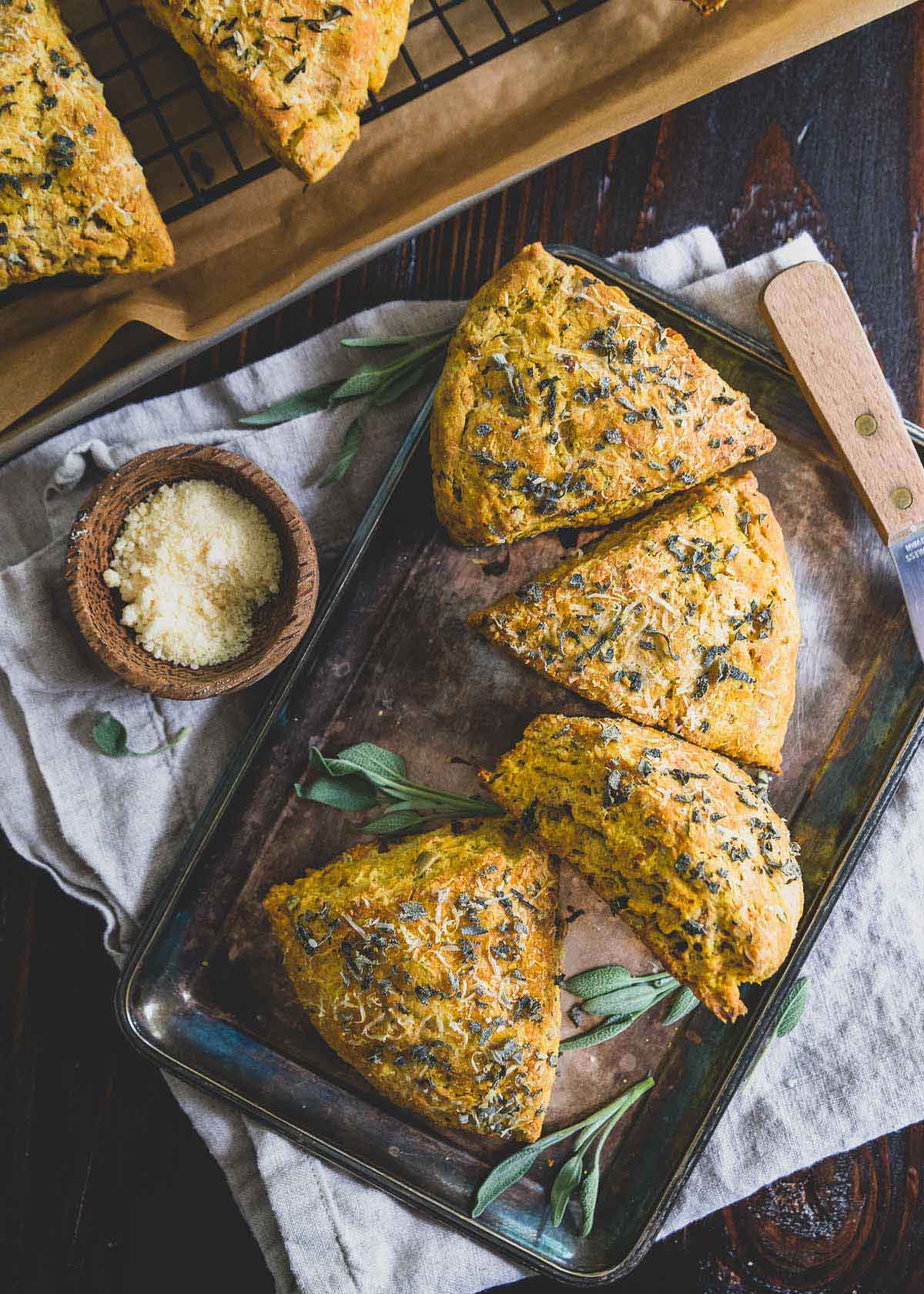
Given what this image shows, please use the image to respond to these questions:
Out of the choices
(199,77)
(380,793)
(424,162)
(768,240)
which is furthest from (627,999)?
(199,77)

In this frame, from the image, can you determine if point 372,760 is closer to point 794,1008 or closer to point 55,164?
point 794,1008

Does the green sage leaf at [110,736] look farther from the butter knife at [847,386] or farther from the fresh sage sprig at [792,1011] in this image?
the butter knife at [847,386]

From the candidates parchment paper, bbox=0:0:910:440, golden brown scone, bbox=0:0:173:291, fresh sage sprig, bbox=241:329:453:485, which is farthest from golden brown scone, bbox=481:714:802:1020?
golden brown scone, bbox=0:0:173:291

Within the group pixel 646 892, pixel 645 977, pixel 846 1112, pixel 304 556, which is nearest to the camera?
pixel 646 892

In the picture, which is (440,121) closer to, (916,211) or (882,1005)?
(916,211)

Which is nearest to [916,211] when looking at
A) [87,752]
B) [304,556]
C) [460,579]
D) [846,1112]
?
[460,579]

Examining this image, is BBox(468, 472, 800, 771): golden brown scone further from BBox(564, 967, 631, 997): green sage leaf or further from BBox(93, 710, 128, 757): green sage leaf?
BBox(93, 710, 128, 757): green sage leaf
